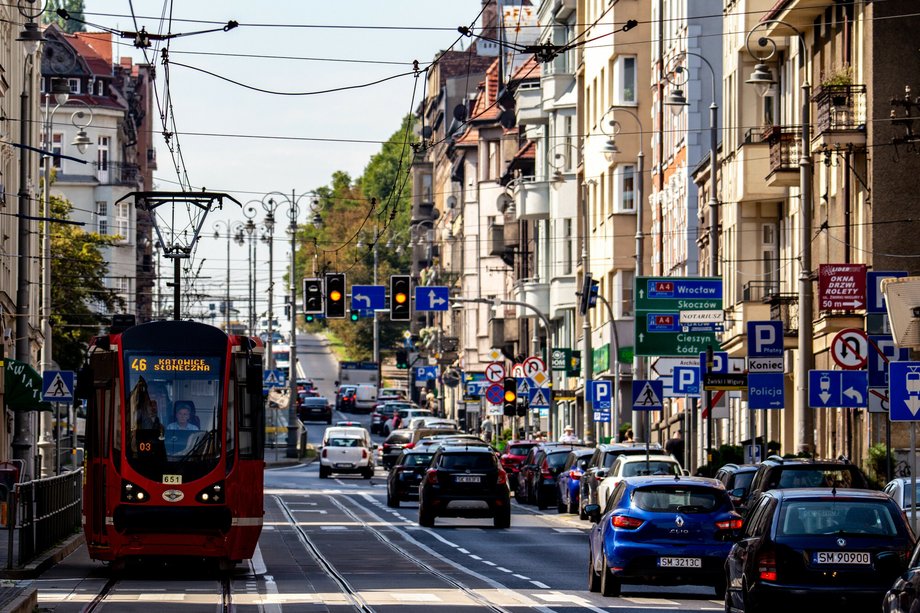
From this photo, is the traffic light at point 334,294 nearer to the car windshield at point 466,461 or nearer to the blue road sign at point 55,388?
the blue road sign at point 55,388

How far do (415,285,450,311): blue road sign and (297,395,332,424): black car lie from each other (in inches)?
1778

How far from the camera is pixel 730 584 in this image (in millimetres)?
20094

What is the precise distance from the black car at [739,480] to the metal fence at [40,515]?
9.64 m

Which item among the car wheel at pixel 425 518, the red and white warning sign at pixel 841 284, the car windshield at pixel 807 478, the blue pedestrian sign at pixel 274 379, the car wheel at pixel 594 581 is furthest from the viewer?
the blue pedestrian sign at pixel 274 379

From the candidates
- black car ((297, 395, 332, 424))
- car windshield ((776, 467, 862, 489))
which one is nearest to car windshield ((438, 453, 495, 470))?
car windshield ((776, 467, 862, 489))

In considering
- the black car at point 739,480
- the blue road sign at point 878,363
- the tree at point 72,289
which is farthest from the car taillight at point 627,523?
the tree at point 72,289

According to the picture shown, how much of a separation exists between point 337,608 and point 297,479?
2023 inches

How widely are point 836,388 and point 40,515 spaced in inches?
447

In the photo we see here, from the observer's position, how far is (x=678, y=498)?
80.5ft

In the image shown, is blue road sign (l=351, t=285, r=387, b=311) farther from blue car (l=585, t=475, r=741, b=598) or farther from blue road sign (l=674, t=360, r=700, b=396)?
blue car (l=585, t=475, r=741, b=598)

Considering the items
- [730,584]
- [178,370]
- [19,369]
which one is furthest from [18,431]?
[730,584]

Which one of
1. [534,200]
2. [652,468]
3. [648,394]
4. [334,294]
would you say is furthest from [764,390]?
[534,200]

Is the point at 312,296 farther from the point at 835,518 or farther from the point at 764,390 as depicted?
the point at 835,518

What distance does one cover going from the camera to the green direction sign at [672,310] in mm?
48344
